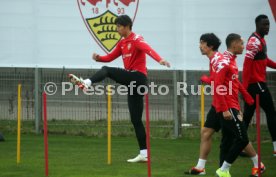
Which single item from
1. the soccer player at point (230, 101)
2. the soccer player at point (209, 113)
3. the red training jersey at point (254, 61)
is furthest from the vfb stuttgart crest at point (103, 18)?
the soccer player at point (230, 101)

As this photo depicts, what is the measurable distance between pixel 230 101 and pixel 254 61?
8.45 ft

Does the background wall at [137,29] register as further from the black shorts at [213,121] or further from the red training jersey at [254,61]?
the black shorts at [213,121]

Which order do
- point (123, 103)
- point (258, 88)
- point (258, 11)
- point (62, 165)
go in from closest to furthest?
point (62, 165) → point (258, 88) → point (258, 11) → point (123, 103)

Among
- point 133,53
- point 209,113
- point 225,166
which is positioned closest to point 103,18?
point 133,53

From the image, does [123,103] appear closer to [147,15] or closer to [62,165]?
[147,15]

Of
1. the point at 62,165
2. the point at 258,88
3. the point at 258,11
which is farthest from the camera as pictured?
the point at 258,11

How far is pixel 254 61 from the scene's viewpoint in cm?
1095

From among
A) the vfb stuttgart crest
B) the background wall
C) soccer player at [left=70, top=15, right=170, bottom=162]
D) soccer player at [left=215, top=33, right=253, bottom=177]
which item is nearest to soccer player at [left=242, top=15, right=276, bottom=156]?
soccer player at [left=70, top=15, right=170, bottom=162]

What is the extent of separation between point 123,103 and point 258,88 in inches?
212

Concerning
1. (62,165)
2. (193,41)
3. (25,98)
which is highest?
(193,41)

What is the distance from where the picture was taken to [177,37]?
1457cm

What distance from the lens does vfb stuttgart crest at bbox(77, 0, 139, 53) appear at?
14.8 meters

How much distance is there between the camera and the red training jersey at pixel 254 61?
1084 cm

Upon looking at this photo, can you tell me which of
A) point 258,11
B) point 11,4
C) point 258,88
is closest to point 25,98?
point 11,4
